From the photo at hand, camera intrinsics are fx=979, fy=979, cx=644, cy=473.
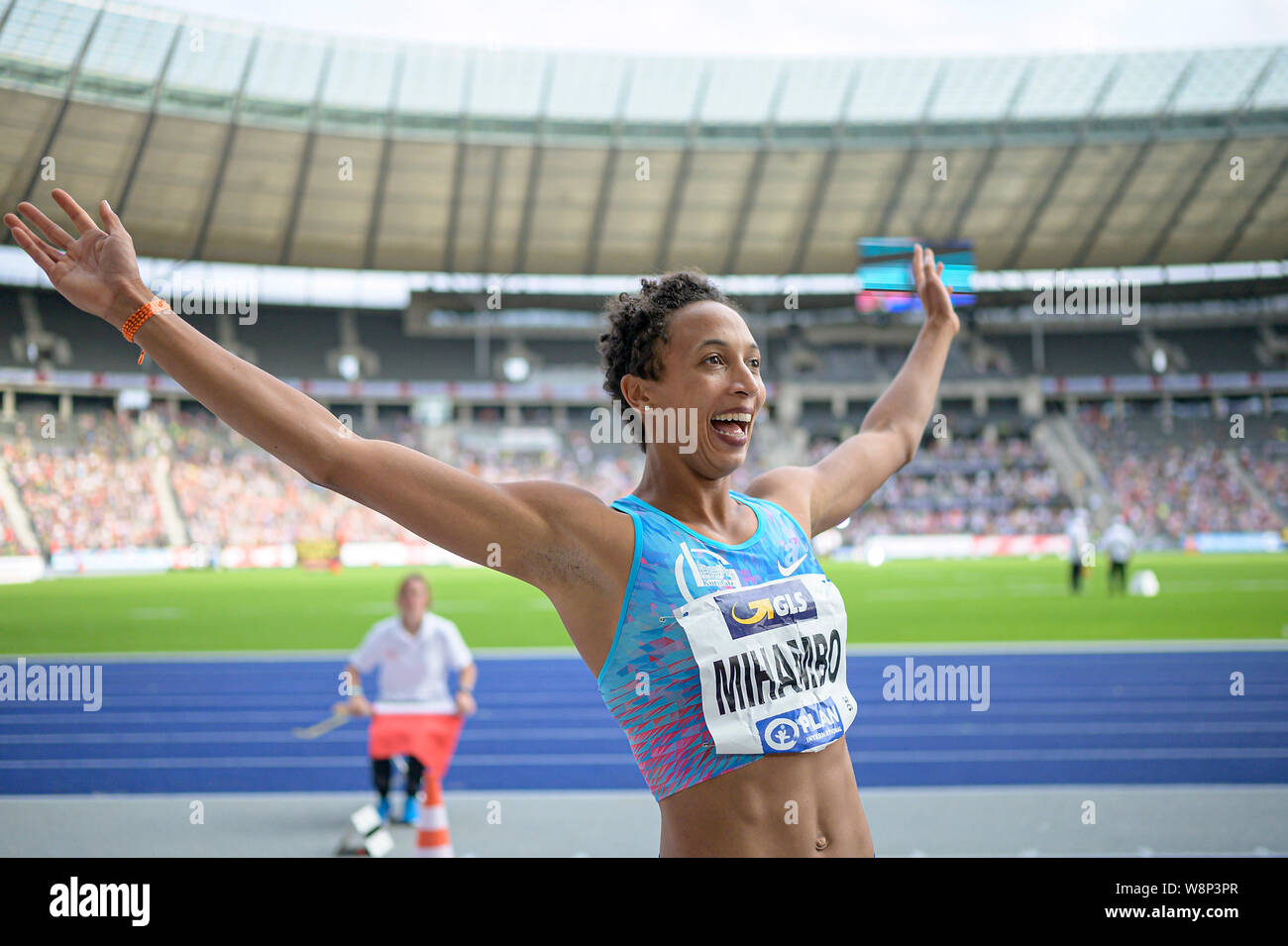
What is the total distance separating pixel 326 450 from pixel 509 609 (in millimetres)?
17112

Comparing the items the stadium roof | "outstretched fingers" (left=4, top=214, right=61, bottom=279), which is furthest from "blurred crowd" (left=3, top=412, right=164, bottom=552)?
"outstretched fingers" (left=4, top=214, right=61, bottom=279)

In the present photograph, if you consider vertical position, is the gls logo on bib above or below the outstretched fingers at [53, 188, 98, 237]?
below

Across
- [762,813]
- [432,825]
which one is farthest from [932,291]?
[432,825]

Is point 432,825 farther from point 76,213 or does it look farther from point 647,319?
point 76,213

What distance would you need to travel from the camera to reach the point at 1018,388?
42094 mm

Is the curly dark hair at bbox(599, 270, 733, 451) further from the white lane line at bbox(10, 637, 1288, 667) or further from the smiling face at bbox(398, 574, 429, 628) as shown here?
the white lane line at bbox(10, 637, 1288, 667)

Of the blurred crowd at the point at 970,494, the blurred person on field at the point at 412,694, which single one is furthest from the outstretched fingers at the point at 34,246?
the blurred crowd at the point at 970,494

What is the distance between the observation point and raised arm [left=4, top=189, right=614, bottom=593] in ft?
4.75

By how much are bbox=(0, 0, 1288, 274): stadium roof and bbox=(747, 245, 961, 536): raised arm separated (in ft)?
100

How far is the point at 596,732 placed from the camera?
8.00 meters

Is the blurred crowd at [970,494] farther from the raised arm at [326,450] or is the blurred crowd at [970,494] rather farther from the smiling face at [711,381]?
the raised arm at [326,450]

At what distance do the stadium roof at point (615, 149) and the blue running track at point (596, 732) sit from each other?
23.3 meters

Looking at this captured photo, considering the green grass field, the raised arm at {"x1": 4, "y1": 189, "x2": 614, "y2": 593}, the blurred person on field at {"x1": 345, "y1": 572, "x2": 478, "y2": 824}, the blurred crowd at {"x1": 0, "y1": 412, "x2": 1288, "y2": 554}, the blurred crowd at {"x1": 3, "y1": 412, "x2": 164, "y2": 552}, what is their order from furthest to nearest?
the blurred crowd at {"x1": 0, "y1": 412, "x2": 1288, "y2": 554}, the blurred crowd at {"x1": 3, "y1": 412, "x2": 164, "y2": 552}, the green grass field, the blurred person on field at {"x1": 345, "y1": 572, "x2": 478, "y2": 824}, the raised arm at {"x1": 4, "y1": 189, "x2": 614, "y2": 593}
